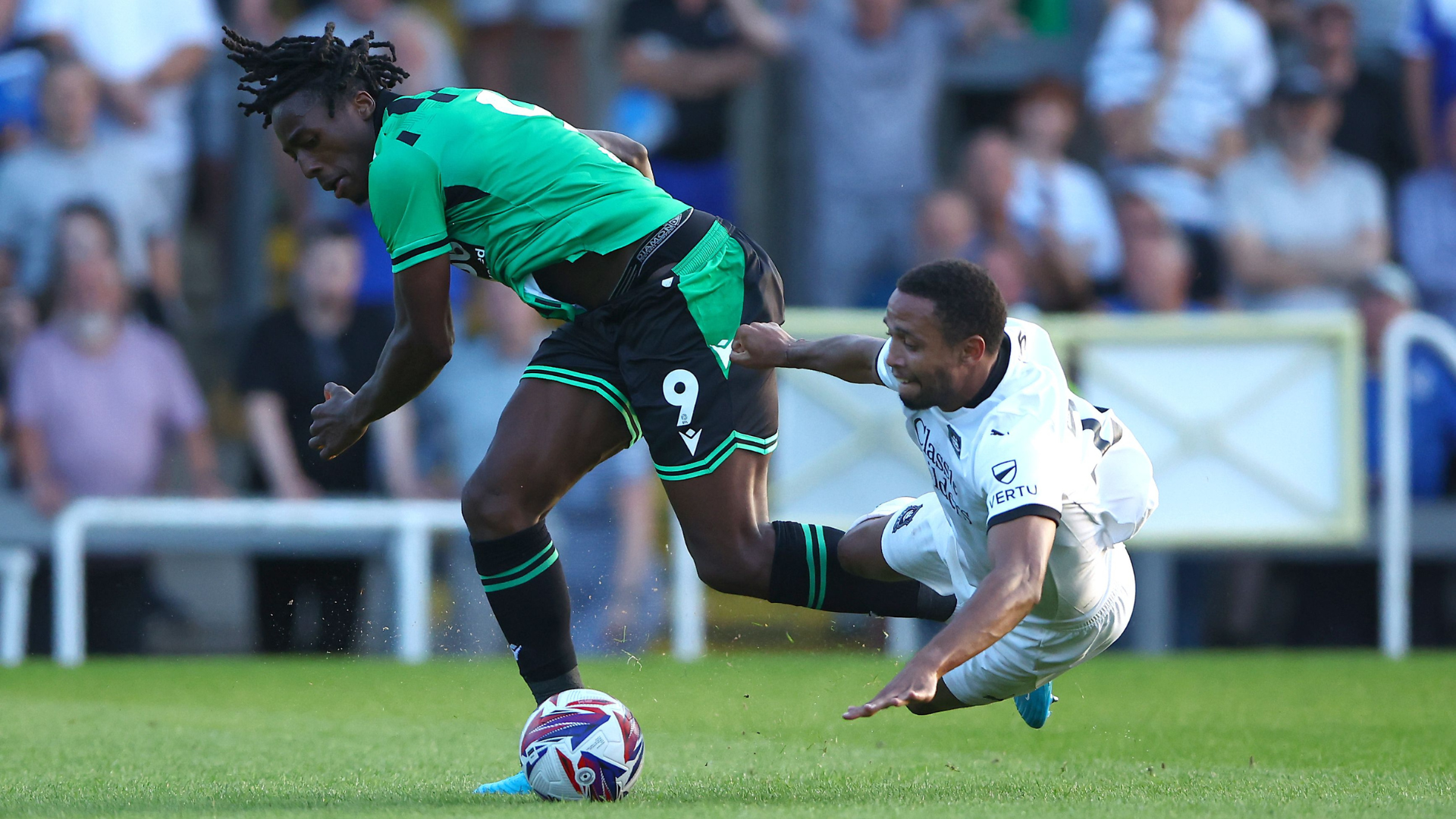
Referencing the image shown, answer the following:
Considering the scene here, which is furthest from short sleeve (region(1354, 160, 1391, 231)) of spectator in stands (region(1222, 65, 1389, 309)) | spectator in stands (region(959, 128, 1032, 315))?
spectator in stands (region(959, 128, 1032, 315))

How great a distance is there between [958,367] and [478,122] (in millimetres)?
1544

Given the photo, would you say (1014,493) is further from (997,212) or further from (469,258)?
(997,212)

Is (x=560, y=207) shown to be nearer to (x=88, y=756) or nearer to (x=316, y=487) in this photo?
(x=88, y=756)


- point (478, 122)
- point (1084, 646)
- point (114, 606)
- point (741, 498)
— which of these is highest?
point (478, 122)

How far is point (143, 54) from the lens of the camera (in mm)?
10289

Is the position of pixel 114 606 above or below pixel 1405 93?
below

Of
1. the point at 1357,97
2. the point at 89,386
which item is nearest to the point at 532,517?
the point at 89,386

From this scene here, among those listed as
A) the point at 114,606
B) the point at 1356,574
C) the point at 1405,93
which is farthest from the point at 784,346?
the point at 1405,93

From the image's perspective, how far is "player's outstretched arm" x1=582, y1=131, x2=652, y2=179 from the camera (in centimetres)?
566

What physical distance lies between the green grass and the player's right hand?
1.14 metres

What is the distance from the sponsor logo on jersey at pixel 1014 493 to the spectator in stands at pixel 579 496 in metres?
5.25

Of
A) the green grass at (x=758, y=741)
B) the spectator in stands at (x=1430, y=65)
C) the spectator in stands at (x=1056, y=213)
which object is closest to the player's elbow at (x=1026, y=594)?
the green grass at (x=758, y=741)

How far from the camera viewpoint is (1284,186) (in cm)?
1093

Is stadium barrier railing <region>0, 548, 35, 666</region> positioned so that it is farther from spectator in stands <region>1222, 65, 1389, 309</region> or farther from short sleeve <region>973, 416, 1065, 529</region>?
spectator in stands <region>1222, 65, 1389, 309</region>
